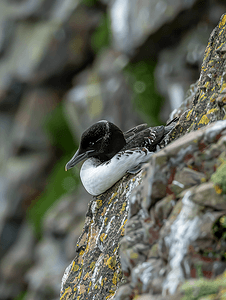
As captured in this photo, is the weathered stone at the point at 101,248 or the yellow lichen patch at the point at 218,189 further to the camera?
the weathered stone at the point at 101,248

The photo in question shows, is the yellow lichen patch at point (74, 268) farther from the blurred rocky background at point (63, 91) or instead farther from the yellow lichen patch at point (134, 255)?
the blurred rocky background at point (63, 91)

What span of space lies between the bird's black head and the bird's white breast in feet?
0.93

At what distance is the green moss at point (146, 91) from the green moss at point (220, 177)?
918cm

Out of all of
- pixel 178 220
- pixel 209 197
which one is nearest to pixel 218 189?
pixel 209 197

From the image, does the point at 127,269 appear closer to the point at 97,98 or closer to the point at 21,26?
the point at 97,98

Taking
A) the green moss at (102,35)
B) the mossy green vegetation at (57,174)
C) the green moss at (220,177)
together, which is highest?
the green moss at (102,35)

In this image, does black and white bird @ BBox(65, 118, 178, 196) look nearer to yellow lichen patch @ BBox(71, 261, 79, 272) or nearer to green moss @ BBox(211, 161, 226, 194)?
yellow lichen patch @ BBox(71, 261, 79, 272)

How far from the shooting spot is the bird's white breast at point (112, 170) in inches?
157

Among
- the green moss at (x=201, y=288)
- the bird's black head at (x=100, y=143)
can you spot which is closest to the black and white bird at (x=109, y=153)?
the bird's black head at (x=100, y=143)

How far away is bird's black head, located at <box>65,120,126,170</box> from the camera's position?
14.3 ft

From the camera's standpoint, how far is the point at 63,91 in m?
16.0

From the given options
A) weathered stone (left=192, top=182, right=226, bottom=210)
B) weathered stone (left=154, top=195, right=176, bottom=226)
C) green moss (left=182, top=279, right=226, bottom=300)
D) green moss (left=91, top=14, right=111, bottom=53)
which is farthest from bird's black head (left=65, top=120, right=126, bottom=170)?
green moss (left=91, top=14, right=111, bottom=53)

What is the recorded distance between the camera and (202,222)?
6.12 ft

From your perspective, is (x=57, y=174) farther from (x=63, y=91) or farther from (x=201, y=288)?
(x=201, y=288)
